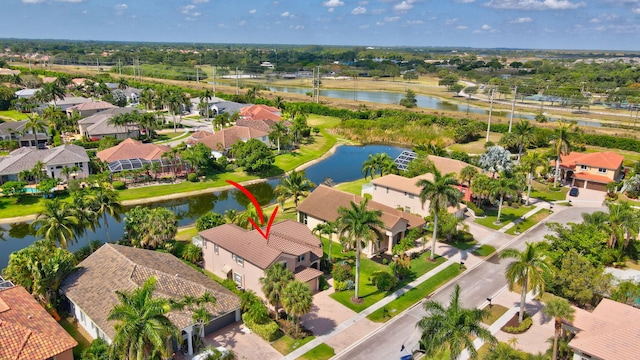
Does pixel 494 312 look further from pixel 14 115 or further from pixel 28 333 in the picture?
pixel 14 115

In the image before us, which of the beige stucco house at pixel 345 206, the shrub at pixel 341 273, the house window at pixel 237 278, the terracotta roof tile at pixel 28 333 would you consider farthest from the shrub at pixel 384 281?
the terracotta roof tile at pixel 28 333

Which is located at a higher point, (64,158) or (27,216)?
(64,158)

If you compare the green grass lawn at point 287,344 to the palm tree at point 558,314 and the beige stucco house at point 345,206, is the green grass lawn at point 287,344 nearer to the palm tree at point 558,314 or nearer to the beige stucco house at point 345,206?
A: the beige stucco house at point 345,206

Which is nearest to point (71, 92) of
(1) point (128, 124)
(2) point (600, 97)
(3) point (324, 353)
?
(1) point (128, 124)

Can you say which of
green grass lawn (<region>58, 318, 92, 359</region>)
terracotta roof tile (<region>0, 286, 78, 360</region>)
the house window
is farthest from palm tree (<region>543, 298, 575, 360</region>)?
green grass lawn (<region>58, 318, 92, 359</region>)

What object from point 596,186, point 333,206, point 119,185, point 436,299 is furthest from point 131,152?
point 596,186

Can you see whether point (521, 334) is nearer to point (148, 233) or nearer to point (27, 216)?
point (148, 233)

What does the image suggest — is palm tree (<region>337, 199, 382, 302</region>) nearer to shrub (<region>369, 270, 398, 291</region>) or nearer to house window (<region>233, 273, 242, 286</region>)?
shrub (<region>369, 270, 398, 291</region>)
